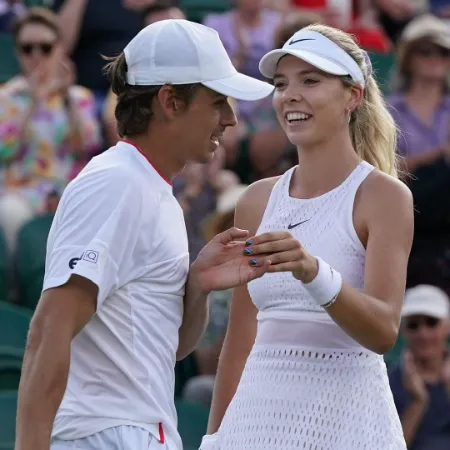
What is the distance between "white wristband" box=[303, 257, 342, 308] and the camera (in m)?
2.90

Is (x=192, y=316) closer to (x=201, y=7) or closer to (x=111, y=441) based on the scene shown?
(x=111, y=441)

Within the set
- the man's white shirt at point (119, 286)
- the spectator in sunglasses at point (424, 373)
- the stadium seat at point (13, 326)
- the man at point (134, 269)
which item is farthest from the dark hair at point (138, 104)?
the spectator in sunglasses at point (424, 373)

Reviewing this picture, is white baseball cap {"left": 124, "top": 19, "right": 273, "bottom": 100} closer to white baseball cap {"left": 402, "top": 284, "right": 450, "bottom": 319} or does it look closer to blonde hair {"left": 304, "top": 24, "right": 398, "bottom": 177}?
blonde hair {"left": 304, "top": 24, "right": 398, "bottom": 177}

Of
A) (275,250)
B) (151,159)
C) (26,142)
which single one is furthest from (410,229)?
(26,142)

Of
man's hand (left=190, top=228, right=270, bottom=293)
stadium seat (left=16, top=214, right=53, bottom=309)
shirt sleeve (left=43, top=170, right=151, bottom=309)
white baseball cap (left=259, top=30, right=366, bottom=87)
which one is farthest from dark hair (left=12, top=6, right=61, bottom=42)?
shirt sleeve (left=43, top=170, right=151, bottom=309)

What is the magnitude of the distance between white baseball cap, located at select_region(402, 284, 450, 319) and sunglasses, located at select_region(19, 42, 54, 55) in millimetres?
2289

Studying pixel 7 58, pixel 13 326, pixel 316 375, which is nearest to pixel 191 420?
pixel 13 326

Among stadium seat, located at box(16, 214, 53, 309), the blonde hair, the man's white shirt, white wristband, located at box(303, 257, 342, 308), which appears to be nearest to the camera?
the man's white shirt

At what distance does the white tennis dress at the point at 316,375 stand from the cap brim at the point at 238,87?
0.35 meters

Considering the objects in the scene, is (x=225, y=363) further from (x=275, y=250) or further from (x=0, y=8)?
(x=0, y=8)

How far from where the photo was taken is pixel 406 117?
21.8ft

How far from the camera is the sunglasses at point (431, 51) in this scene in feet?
22.0

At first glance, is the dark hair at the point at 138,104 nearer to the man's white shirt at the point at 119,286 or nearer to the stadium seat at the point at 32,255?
the man's white shirt at the point at 119,286

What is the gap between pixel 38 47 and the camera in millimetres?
6594
